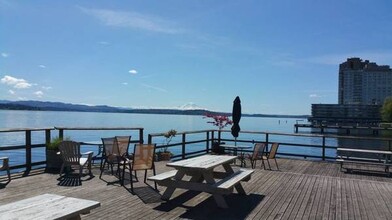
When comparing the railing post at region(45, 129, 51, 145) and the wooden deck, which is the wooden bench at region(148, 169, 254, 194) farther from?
the railing post at region(45, 129, 51, 145)

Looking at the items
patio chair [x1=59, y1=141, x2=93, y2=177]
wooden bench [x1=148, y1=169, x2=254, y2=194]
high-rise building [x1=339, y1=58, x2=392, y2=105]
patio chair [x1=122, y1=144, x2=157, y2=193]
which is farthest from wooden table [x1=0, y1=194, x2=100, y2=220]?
high-rise building [x1=339, y1=58, x2=392, y2=105]

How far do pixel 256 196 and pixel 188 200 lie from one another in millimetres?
1125

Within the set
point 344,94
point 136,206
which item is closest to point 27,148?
point 136,206

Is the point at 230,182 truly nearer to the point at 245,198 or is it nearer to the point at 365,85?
the point at 245,198

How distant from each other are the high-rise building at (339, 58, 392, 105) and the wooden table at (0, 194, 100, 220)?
374 ft

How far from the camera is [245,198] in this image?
5816 millimetres

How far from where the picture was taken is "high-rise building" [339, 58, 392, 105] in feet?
359

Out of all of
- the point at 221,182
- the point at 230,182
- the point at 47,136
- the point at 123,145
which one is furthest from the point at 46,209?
the point at 47,136

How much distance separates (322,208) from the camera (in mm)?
5348

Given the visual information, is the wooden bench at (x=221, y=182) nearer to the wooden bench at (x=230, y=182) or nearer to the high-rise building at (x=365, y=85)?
the wooden bench at (x=230, y=182)

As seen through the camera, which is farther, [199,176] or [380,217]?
[199,176]

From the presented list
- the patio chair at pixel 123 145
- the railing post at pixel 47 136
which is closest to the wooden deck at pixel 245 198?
the patio chair at pixel 123 145

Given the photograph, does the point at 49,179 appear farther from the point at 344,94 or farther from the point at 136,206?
the point at 344,94

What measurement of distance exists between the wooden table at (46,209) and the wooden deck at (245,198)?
1199 mm
